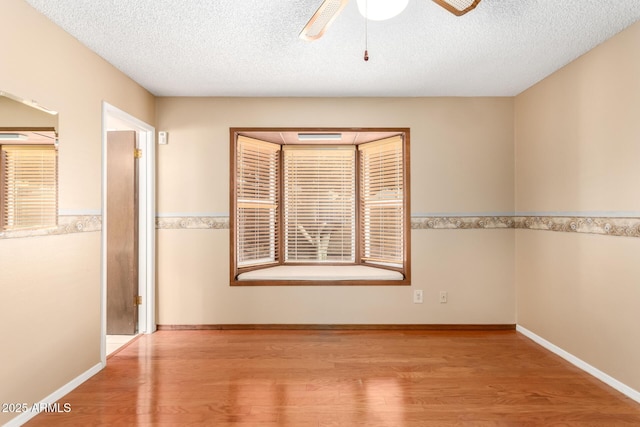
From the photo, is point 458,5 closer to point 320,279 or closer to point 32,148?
point 32,148

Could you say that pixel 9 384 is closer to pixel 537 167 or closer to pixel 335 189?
pixel 335 189

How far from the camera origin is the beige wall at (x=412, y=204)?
3510 millimetres

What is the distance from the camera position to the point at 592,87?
2.56m

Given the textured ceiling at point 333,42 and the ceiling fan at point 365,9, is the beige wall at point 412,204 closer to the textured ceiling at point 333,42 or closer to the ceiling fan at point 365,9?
the textured ceiling at point 333,42

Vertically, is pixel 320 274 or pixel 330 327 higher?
pixel 320 274

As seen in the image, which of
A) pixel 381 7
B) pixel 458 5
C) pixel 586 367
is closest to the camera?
pixel 458 5

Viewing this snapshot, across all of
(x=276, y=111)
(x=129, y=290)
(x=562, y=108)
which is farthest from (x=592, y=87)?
(x=129, y=290)

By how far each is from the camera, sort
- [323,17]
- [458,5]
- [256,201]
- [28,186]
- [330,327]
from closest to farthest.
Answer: [458,5] < [323,17] < [28,186] < [330,327] < [256,201]

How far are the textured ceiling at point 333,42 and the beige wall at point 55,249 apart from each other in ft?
0.63

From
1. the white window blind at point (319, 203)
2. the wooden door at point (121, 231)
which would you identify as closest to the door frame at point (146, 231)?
the wooden door at point (121, 231)

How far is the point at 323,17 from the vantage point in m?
1.66

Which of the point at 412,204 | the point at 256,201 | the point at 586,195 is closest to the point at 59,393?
the point at 256,201

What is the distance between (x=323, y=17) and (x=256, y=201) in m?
2.49

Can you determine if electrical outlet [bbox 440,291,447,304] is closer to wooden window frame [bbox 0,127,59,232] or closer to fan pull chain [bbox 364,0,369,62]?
fan pull chain [bbox 364,0,369,62]
